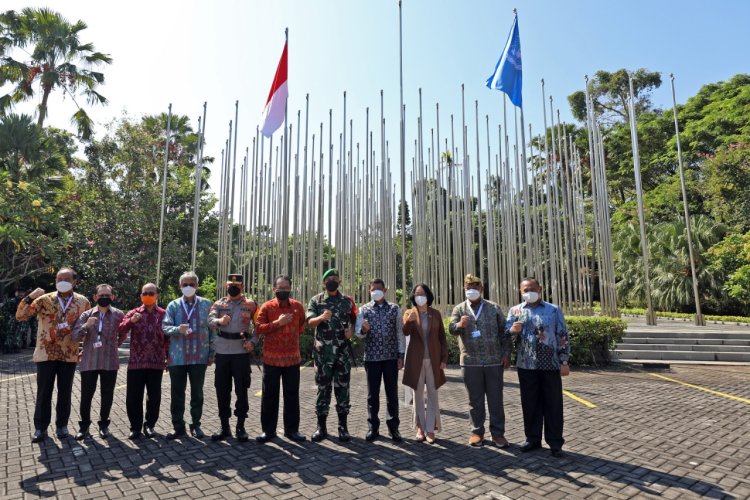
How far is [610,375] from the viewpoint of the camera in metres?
8.10

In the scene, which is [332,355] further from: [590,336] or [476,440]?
[590,336]

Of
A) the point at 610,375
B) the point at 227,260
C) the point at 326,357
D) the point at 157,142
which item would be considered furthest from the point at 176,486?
the point at 157,142

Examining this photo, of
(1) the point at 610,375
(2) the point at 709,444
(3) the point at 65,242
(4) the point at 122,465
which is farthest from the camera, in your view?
(3) the point at 65,242

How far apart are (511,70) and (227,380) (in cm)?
783

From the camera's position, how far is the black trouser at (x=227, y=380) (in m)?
4.47

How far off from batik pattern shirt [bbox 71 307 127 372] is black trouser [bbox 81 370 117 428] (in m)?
0.06

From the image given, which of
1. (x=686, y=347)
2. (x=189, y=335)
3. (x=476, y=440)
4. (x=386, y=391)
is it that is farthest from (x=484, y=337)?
→ (x=686, y=347)

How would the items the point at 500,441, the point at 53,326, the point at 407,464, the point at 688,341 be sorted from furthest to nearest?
the point at 688,341 < the point at 53,326 < the point at 500,441 < the point at 407,464

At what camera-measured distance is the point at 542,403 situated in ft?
13.6

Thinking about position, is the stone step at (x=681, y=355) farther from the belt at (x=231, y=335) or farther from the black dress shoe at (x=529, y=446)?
the belt at (x=231, y=335)

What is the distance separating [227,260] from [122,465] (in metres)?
8.30

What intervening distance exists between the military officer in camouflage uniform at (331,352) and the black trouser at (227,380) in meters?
0.73

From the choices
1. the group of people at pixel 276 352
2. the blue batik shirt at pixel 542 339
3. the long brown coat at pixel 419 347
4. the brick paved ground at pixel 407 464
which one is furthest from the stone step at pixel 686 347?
the long brown coat at pixel 419 347

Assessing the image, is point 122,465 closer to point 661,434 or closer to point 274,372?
point 274,372
